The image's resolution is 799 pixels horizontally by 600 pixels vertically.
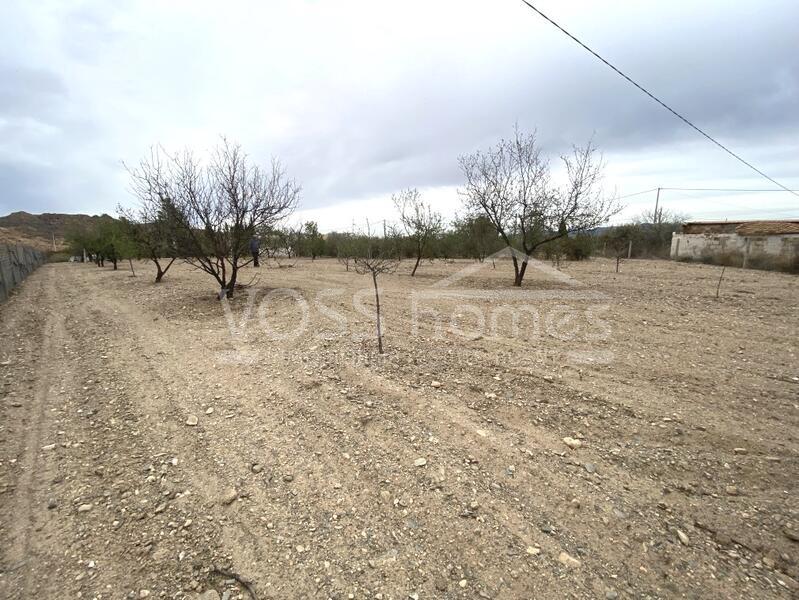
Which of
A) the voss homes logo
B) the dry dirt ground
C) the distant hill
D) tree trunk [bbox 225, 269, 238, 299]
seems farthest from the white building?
the distant hill

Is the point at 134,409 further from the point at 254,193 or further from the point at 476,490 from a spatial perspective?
the point at 254,193

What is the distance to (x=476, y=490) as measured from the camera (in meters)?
2.35

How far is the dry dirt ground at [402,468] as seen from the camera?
5.94 feet

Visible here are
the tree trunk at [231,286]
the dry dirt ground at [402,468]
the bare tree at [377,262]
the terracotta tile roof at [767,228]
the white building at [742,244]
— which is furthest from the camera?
the terracotta tile roof at [767,228]

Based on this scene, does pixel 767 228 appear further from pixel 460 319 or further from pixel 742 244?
pixel 460 319

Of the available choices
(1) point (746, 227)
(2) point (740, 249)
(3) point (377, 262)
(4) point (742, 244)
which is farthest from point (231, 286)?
(1) point (746, 227)

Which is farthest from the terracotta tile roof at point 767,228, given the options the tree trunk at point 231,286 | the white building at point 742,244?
the tree trunk at point 231,286

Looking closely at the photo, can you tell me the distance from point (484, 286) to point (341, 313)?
6364 mm

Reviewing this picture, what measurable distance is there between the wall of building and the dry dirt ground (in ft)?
59.2

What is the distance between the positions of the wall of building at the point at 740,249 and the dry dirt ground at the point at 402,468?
18051mm

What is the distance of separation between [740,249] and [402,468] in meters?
27.6

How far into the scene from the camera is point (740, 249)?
68.4 ft

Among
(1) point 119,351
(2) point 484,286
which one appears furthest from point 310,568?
(2) point 484,286

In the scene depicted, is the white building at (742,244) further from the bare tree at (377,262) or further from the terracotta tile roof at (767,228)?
the bare tree at (377,262)
